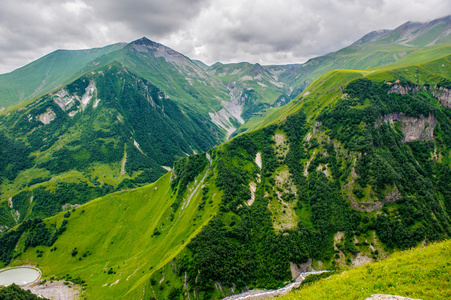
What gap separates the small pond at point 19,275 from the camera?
432 ft

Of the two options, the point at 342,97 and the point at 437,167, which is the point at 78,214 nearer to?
the point at 342,97

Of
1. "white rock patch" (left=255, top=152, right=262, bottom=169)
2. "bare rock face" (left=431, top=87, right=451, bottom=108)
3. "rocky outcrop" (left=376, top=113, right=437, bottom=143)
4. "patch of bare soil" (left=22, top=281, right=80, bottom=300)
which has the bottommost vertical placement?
"patch of bare soil" (left=22, top=281, right=80, bottom=300)

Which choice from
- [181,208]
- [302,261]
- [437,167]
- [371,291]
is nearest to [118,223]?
[181,208]

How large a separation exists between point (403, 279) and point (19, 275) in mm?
203586

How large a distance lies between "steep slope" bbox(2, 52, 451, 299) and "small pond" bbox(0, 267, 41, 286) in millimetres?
5965

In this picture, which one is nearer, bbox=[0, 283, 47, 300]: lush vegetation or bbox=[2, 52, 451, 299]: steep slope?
bbox=[0, 283, 47, 300]: lush vegetation

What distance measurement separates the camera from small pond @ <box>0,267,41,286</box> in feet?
432

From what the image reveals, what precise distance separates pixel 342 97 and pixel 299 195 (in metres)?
110

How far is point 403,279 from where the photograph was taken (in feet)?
90.6

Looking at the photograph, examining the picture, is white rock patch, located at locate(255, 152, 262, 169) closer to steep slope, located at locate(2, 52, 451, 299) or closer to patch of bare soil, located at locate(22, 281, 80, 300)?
steep slope, located at locate(2, 52, 451, 299)

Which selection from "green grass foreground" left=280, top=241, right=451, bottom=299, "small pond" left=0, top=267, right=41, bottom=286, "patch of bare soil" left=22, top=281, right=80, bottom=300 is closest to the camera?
"green grass foreground" left=280, top=241, right=451, bottom=299

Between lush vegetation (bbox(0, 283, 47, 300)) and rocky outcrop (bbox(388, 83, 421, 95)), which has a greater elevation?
rocky outcrop (bbox(388, 83, 421, 95))

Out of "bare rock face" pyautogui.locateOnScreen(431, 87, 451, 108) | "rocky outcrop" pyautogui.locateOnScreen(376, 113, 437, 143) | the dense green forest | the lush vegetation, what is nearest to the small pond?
the lush vegetation

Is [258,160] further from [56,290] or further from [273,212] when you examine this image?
[56,290]
